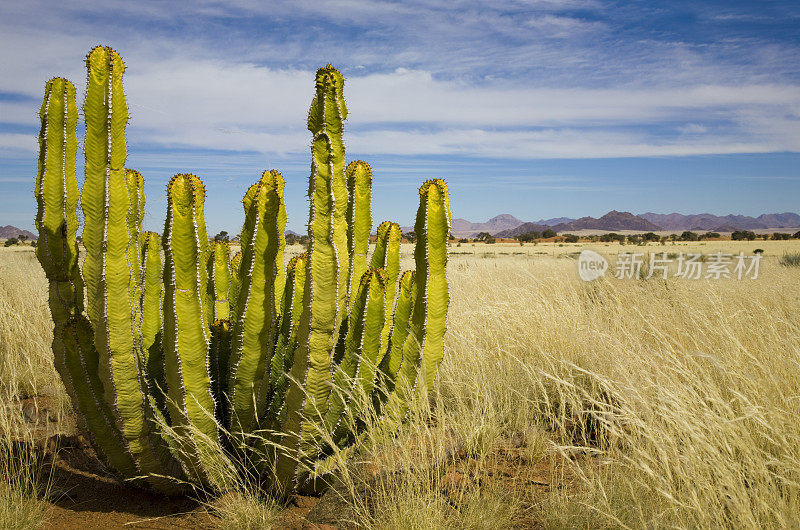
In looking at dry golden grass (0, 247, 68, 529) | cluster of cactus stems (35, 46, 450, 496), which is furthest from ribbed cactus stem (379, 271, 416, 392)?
dry golden grass (0, 247, 68, 529)

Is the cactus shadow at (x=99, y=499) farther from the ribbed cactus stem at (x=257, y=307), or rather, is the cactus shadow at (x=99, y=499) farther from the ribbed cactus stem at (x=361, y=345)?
the ribbed cactus stem at (x=361, y=345)

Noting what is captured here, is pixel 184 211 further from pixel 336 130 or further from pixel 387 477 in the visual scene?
pixel 387 477

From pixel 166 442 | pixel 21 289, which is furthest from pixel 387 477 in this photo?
pixel 21 289

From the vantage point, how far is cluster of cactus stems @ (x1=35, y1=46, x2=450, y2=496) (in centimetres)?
340

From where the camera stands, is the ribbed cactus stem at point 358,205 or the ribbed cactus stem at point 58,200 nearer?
the ribbed cactus stem at point 58,200

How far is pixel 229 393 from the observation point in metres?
3.88

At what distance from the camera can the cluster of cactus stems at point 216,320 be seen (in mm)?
3402

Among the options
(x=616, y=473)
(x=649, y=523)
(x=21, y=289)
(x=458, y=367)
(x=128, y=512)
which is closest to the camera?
(x=649, y=523)

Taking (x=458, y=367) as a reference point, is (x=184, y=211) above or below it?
Answer: above

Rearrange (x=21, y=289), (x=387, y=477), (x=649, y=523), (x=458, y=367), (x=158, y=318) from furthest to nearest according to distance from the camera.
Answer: (x=21, y=289) → (x=458, y=367) → (x=158, y=318) → (x=387, y=477) → (x=649, y=523)

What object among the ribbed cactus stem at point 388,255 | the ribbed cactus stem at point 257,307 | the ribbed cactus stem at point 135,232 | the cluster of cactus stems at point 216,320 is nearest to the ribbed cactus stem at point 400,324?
the cluster of cactus stems at point 216,320

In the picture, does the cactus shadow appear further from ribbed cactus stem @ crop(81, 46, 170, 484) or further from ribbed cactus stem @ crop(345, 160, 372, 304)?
ribbed cactus stem @ crop(345, 160, 372, 304)

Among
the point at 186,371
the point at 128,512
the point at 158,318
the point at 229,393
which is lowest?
the point at 128,512

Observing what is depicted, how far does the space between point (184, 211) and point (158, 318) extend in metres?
1.09
